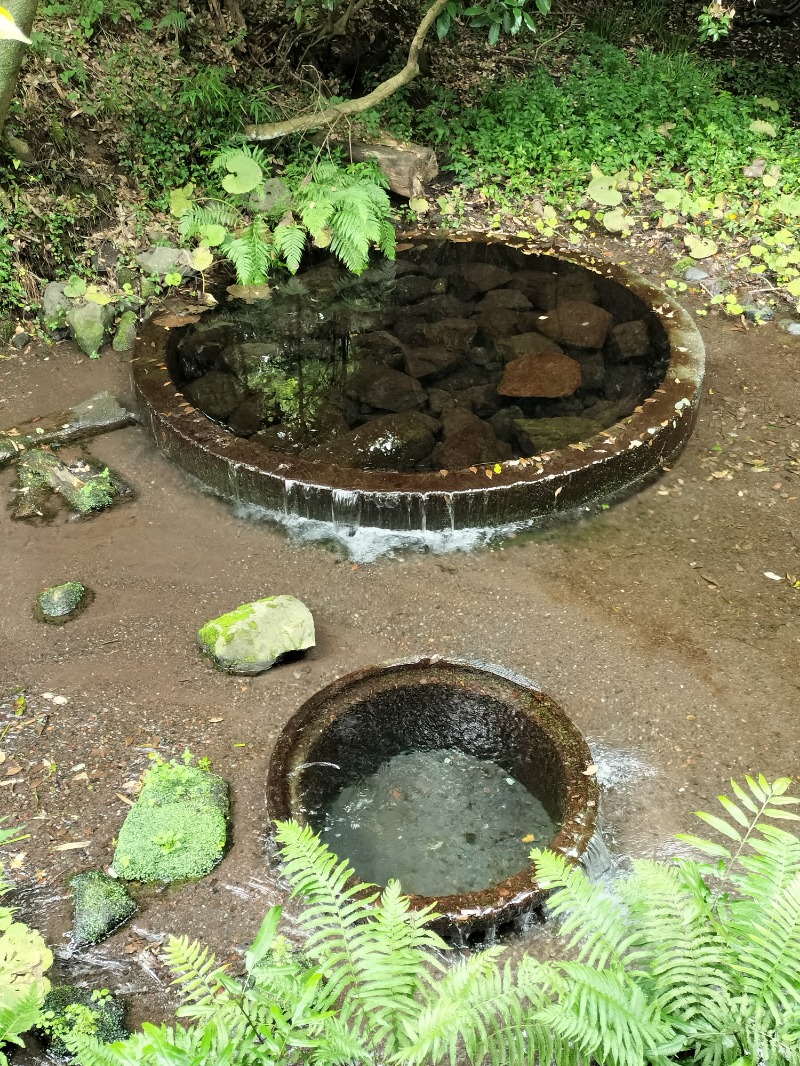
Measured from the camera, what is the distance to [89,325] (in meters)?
7.01

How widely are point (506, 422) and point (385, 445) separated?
3.08ft

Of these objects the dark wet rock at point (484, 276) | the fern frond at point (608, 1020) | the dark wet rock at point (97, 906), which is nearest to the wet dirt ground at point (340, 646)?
the dark wet rock at point (97, 906)

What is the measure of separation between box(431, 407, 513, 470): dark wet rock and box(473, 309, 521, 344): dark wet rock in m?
1.20

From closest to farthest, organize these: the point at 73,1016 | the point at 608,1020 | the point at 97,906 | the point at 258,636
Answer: the point at 608,1020, the point at 73,1016, the point at 97,906, the point at 258,636

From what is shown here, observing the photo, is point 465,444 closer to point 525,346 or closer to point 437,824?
point 525,346

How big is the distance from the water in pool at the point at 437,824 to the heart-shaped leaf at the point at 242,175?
575 cm

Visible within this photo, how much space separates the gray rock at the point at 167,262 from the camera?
7484mm

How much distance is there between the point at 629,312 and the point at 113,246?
460 centimetres

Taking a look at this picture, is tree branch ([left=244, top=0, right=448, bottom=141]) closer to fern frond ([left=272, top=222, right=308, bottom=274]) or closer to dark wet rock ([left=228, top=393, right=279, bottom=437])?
fern frond ([left=272, top=222, right=308, bottom=274])

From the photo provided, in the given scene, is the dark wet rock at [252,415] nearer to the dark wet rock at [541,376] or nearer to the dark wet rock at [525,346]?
the dark wet rock at [541,376]

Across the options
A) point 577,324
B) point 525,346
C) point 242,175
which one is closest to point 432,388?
point 525,346

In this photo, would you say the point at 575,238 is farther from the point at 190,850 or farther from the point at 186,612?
the point at 190,850

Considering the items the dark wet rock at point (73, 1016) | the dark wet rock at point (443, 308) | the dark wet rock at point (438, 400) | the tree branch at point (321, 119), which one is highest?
the tree branch at point (321, 119)

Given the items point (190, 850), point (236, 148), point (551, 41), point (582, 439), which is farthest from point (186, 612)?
point (551, 41)
